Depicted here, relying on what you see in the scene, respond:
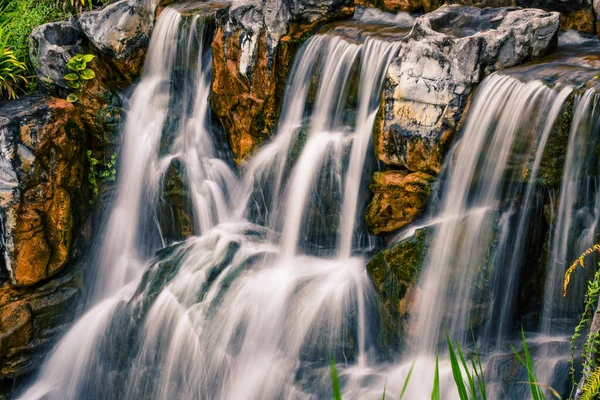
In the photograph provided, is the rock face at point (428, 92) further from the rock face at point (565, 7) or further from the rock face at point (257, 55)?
the rock face at point (257, 55)

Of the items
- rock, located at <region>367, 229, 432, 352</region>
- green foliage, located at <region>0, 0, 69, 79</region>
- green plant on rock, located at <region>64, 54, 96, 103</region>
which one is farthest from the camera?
green foliage, located at <region>0, 0, 69, 79</region>

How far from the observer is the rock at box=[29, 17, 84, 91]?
29.7 feet

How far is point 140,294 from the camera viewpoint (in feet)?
25.0

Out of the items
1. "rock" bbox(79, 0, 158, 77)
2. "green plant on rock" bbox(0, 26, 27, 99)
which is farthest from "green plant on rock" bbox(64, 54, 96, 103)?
"green plant on rock" bbox(0, 26, 27, 99)

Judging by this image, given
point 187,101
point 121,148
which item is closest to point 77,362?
point 121,148

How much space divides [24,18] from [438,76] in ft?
22.9

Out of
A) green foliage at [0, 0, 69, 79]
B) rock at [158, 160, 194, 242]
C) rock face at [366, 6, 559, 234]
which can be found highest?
green foliage at [0, 0, 69, 79]

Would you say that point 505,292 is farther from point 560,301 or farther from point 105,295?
point 105,295

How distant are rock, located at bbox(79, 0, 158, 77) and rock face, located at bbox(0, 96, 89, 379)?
54.1 inches

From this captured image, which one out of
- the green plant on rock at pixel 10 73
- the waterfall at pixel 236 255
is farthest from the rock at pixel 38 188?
the waterfall at pixel 236 255

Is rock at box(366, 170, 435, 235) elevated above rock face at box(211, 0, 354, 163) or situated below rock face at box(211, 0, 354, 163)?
below

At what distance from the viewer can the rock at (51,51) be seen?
9.06 metres

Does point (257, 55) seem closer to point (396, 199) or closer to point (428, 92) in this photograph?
point (428, 92)

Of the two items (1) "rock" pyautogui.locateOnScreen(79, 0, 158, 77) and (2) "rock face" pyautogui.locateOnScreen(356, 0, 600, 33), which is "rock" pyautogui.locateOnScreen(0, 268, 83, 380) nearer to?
(1) "rock" pyautogui.locateOnScreen(79, 0, 158, 77)
